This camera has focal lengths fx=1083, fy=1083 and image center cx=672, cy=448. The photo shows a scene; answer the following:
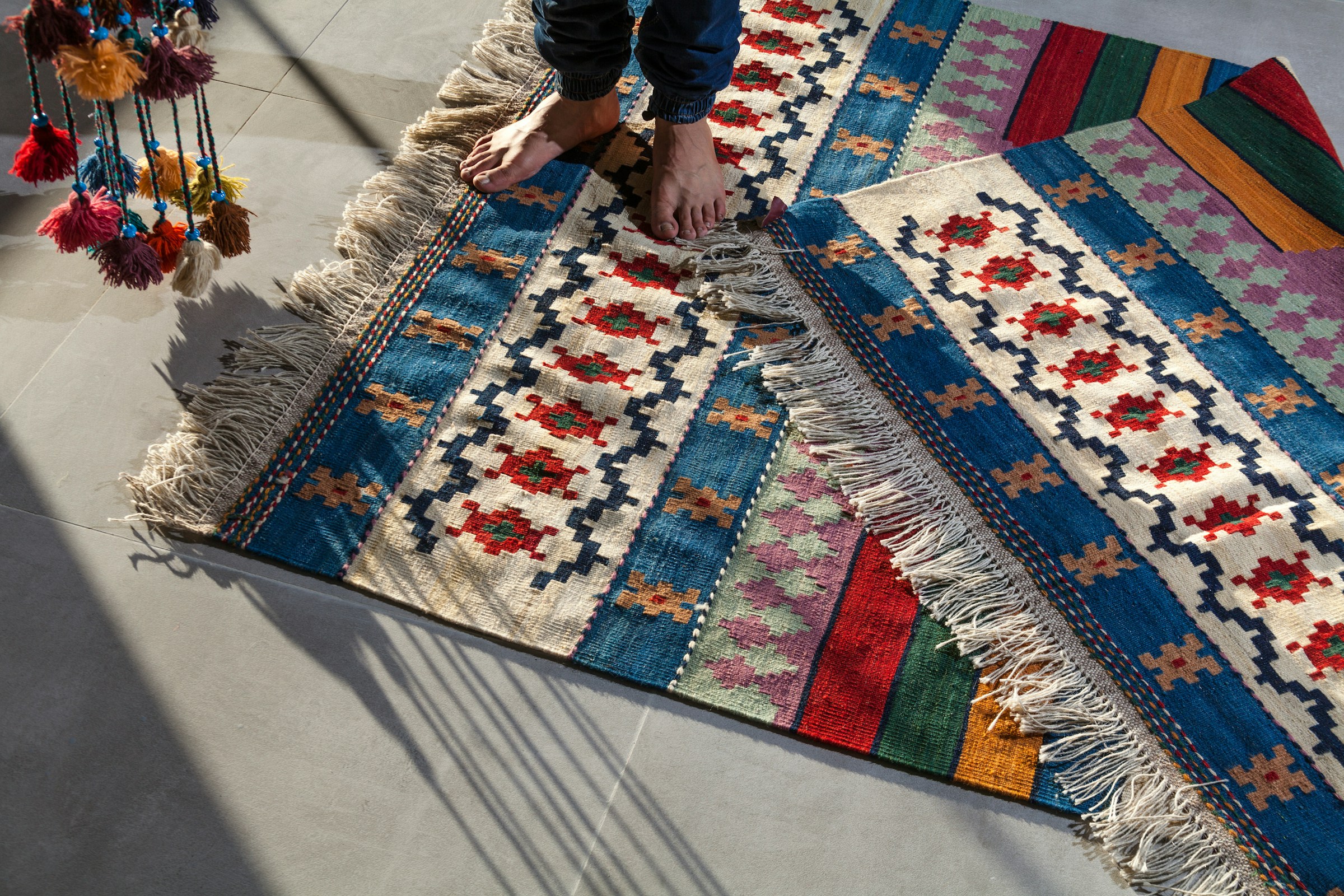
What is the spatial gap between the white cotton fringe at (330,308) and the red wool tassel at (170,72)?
0.34 metres

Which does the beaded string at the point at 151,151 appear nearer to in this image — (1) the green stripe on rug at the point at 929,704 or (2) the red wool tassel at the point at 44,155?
(2) the red wool tassel at the point at 44,155

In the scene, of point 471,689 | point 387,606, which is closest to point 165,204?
point 387,606

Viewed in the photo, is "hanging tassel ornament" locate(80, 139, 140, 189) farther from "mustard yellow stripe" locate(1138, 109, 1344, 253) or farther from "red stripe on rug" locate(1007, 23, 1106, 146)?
"mustard yellow stripe" locate(1138, 109, 1344, 253)

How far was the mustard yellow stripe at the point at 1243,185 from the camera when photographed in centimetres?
160

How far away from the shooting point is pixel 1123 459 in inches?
53.4

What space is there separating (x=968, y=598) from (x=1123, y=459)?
29 centimetres

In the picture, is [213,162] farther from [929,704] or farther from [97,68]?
[929,704]

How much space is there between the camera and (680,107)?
1.51m

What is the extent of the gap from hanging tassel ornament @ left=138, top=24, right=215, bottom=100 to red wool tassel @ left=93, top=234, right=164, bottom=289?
7.3 inches

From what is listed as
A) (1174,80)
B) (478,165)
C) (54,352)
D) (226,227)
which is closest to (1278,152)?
(1174,80)

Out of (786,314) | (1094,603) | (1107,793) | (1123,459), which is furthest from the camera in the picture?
(786,314)

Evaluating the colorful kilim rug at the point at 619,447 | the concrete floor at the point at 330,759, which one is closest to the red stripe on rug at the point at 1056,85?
the colorful kilim rug at the point at 619,447

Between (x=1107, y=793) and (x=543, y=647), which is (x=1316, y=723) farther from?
(x=543, y=647)

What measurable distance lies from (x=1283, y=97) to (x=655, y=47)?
1078 millimetres
